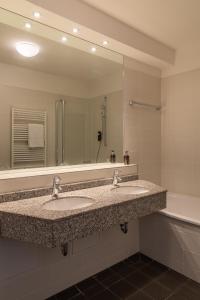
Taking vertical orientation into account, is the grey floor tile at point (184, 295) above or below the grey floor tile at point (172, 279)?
below

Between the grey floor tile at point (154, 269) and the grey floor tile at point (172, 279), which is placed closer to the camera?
the grey floor tile at point (172, 279)

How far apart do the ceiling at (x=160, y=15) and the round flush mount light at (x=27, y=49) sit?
1.98 ft

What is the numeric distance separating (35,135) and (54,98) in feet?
1.40

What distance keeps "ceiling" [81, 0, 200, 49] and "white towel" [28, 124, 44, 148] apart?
3.83 feet

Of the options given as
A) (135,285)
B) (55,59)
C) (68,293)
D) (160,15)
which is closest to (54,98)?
(55,59)

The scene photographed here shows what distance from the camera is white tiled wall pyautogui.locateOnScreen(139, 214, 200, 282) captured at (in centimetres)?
198

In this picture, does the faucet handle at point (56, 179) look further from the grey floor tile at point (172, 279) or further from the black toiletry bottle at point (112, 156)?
the grey floor tile at point (172, 279)

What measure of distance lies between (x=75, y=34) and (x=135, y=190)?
1586mm

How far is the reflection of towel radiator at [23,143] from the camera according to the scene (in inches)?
75.7

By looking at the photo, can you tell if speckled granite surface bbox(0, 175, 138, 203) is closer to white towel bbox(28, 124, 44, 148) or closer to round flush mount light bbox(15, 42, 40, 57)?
white towel bbox(28, 124, 44, 148)

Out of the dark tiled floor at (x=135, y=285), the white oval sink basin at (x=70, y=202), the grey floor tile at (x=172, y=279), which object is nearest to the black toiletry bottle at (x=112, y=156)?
the white oval sink basin at (x=70, y=202)

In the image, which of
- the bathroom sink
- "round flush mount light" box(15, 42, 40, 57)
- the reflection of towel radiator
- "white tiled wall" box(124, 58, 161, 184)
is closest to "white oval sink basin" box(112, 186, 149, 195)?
the bathroom sink

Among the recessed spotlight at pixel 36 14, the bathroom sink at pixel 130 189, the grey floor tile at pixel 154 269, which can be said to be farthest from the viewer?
the grey floor tile at pixel 154 269

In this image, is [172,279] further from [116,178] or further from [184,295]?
[116,178]
